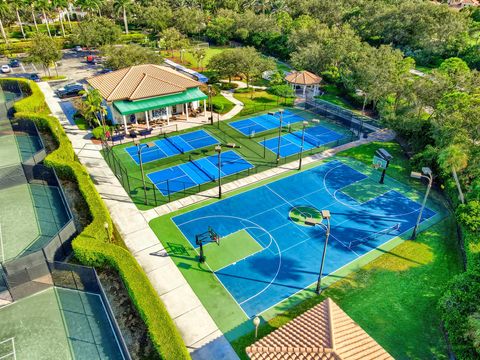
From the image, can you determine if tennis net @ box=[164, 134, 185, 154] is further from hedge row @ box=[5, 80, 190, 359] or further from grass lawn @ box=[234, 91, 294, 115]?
grass lawn @ box=[234, 91, 294, 115]

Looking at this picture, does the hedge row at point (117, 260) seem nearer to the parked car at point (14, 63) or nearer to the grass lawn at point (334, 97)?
the grass lawn at point (334, 97)

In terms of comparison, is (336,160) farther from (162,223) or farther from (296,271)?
(162,223)

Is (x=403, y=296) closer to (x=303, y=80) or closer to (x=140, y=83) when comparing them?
(x=140, y=83)

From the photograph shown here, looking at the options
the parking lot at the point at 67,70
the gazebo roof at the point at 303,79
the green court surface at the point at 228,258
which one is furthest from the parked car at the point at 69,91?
the green court surface at the point at 228,258

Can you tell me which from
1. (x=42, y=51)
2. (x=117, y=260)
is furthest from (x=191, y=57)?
(x=117, y=260)

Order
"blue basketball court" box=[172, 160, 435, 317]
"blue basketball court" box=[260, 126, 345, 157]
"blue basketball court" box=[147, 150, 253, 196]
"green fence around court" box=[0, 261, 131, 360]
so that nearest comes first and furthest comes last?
1. "green fence around court" box=[0, 261, 131, 360]
2. "blue basketball court" box=[172, 160, 435, 317]
3. "blue basketball court" box=[147, 150, 253, 196]
4. "blue basketball court" box=[260, 126, 345, 157]

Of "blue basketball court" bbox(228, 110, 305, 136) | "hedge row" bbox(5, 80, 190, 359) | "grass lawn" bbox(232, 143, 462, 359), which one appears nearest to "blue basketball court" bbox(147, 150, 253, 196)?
"blue basketball court" bbox(228, 110, 305, 136)
